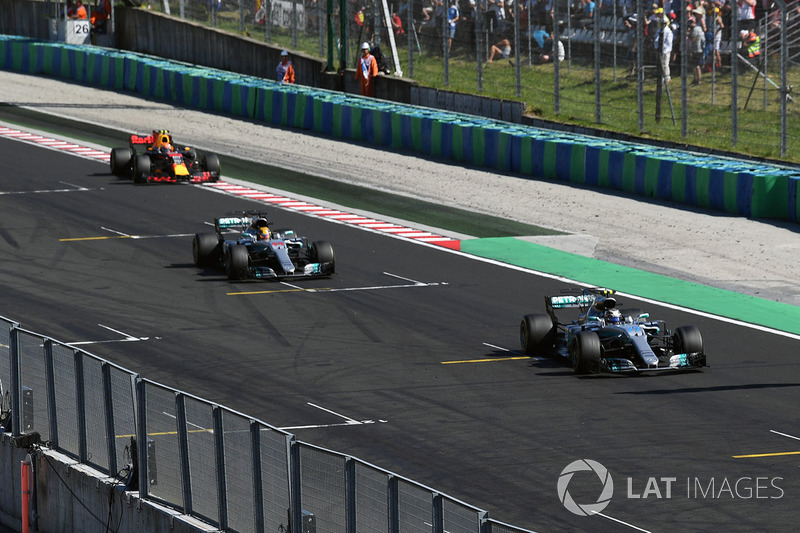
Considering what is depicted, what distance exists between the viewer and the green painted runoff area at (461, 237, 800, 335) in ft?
75.4

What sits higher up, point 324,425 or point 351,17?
point 351,17

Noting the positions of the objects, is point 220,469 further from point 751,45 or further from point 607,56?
point 607,56

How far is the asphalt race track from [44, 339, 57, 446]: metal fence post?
11.0 ft

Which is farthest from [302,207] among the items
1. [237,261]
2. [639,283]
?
[639,283]

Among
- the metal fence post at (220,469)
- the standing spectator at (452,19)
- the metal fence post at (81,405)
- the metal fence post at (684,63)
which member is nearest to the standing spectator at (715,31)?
the metal fence post at (684,63)

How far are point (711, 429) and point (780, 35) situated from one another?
1687 cm

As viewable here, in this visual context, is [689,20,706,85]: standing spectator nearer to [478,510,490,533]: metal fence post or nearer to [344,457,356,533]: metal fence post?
[344,457,356,533]: metal fence post

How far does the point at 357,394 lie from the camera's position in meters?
17.7

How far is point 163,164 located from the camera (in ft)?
109

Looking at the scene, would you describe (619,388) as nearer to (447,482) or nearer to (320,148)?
(447,482)

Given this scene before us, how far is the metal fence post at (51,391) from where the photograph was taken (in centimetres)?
1277

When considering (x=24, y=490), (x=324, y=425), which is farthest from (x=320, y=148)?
(x=24, y=490)

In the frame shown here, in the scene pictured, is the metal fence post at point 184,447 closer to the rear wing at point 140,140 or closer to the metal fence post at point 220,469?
the metal fence post at point 220,469

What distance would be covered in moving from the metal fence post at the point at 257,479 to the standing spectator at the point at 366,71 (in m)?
32.7
